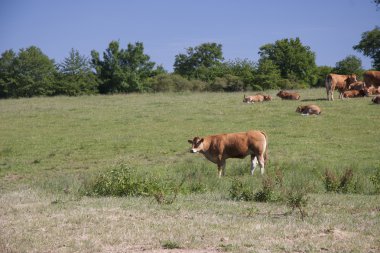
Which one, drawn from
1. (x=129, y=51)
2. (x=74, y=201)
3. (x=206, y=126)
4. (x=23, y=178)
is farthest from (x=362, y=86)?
(x=129, y=51)

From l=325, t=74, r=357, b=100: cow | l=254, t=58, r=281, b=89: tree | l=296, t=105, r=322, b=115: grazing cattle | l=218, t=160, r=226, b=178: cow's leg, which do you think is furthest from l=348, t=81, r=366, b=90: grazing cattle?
l=254, t=58, r=281, b=89: tree

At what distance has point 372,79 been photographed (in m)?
32.0

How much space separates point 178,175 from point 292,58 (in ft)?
208

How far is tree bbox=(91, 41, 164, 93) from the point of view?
76.2 meters

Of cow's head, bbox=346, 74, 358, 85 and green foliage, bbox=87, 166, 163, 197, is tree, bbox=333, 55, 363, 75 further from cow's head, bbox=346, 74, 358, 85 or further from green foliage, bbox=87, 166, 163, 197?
green foliage, bbox=87, 166, 163, 197

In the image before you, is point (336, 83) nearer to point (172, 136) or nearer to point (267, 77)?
point (172, 136)

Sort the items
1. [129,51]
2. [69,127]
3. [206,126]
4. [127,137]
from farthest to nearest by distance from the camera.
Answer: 1. [129,51]
2. [69,127]
3. [206,126]
4. [127,137]

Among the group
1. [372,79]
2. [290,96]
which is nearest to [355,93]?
[372,79]

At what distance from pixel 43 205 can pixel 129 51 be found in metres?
71.4

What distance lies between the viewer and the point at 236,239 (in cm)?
770

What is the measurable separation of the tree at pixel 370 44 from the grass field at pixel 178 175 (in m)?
31.8

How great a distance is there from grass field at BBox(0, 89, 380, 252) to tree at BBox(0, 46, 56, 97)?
39885 millimetres

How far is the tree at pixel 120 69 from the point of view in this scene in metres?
76.2

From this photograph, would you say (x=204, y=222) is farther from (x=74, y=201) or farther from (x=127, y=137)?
(x=127, y=137)
